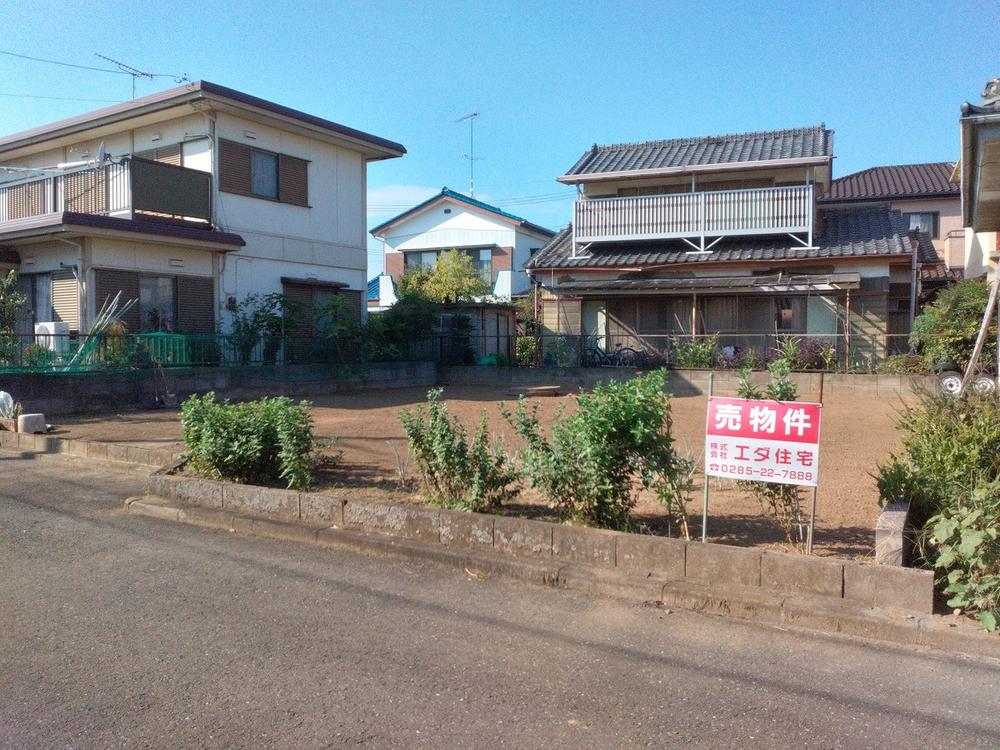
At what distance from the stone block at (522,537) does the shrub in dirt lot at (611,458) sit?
0.94 ft

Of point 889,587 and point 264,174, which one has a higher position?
point 264,174

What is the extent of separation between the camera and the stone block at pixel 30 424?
1068cm

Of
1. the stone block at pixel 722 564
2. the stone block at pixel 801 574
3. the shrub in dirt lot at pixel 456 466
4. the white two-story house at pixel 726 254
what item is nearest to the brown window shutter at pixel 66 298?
the white two-story house at pixel 726 254

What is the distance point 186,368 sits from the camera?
1464 cm

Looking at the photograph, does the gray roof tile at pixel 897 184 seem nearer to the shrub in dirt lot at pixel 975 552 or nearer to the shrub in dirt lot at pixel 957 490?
the shrub in dirt lot at pixel 957 490

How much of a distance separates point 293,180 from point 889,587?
17.0 m

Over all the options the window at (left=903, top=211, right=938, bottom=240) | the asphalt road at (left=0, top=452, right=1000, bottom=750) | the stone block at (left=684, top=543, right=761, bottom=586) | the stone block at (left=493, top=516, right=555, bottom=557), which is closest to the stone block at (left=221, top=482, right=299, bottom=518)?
the asphalt road at (left=0, top=452, right=1000, bottom=750)

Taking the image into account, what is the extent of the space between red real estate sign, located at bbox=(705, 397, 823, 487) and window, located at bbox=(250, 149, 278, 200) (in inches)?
598

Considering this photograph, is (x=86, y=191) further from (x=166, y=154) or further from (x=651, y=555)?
(x=651, y=555)

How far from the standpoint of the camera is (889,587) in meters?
4.56

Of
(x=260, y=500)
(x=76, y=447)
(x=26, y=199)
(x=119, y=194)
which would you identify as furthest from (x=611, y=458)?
(x=26, y=199)

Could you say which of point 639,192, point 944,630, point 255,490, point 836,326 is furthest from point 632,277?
point 944,630

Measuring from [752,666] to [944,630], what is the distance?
3.64ft

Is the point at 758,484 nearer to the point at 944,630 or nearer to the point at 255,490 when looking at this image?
the point at 944,630
